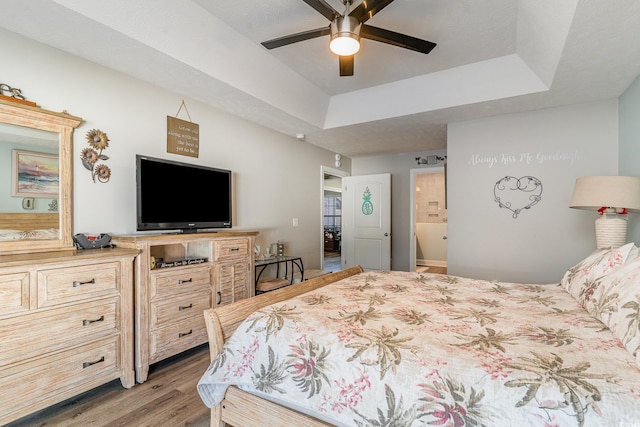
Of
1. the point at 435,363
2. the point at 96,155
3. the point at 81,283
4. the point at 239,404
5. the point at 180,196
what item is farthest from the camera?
the point at 180,196

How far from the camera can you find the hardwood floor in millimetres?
1770

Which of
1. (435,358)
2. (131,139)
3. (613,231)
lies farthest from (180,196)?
(613,231)

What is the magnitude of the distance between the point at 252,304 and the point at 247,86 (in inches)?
79.6

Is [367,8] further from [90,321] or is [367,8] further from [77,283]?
[90,321]

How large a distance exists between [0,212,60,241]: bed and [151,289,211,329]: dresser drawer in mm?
827

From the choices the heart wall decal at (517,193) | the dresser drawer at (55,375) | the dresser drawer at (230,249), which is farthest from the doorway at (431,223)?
the dresser drawer at (55,375)

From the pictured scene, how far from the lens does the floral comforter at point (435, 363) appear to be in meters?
0.92

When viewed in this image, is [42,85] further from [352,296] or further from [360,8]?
[352,296]

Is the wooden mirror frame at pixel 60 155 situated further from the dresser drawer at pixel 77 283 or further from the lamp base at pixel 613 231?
the lamp base at pixel 613 231

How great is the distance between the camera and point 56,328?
1.76m

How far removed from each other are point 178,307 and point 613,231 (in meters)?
3.38

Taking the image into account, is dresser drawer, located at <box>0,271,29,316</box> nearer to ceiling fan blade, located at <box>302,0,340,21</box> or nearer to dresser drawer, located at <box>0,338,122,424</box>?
dresser drawer, located at <box>0,338,122,424</box>

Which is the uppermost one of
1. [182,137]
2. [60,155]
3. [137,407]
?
[182,137]

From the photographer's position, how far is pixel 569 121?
308 centimetres
